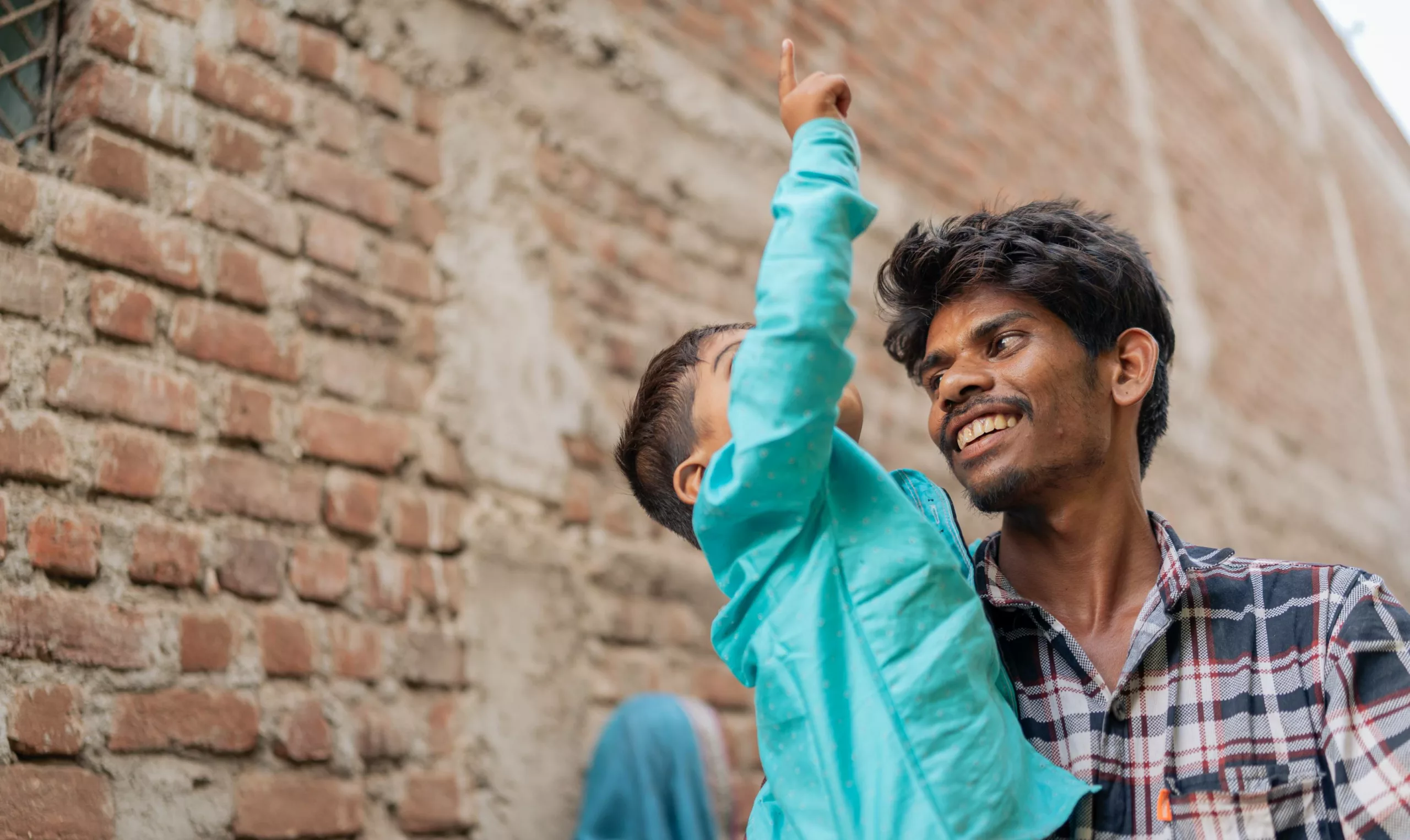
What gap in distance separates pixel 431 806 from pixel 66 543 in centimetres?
75

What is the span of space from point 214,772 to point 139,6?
1275mm

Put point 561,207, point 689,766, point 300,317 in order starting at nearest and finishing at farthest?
point 300,317 < point 689,766 < point 561,207

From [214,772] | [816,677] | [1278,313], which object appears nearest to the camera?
[816,677]

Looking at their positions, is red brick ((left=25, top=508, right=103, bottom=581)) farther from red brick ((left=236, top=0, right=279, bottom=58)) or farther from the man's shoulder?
the man's shoulder

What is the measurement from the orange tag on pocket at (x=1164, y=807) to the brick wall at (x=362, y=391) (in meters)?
1.28

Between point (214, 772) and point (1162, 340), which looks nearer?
point (1162, 340)

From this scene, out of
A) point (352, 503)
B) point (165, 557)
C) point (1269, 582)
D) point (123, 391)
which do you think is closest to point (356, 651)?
point (352, 503)

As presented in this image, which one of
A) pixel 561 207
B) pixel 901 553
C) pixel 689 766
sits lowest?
pixel 689 766

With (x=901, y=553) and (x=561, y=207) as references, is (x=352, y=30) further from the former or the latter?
(x=901, y=553)

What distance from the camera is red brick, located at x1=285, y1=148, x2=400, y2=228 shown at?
6.88 ft

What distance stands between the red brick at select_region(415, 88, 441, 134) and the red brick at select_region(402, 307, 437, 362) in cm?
40

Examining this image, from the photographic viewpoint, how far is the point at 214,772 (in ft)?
5.73

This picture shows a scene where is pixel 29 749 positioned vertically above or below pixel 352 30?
below

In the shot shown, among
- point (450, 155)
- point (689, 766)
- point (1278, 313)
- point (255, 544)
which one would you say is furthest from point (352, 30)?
point (1278, 313)
